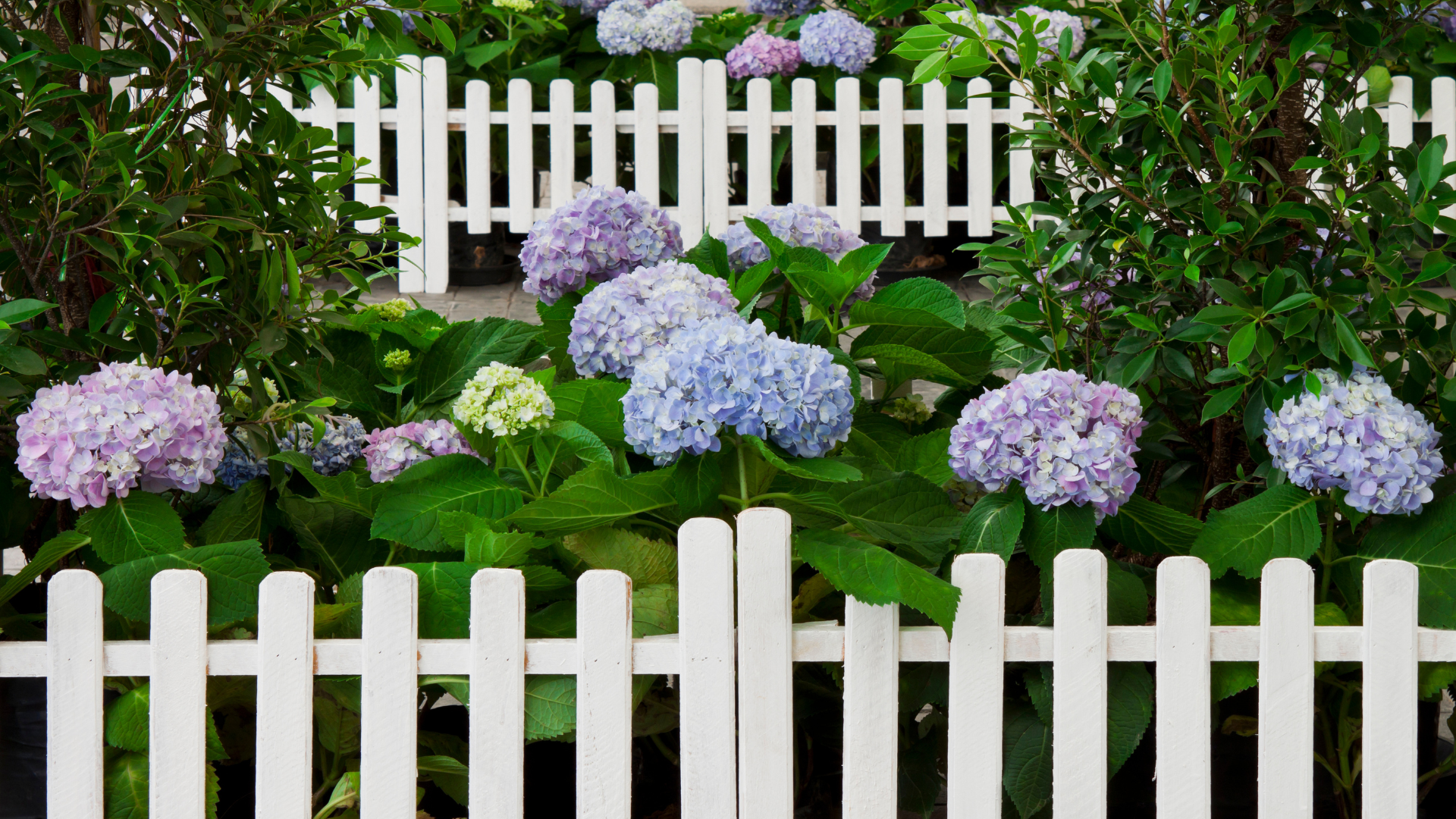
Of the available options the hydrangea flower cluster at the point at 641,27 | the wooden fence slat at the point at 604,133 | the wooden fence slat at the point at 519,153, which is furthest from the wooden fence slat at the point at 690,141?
the wooden fence slat at the point at 519,153

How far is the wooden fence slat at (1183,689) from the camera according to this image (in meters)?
1.54

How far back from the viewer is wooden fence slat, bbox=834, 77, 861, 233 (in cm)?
489

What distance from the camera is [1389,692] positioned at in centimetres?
158

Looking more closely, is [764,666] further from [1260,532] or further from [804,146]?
[804,146]

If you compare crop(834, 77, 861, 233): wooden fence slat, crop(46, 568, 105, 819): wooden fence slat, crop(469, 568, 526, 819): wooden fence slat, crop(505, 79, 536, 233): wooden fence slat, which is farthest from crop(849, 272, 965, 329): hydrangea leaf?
crop(505, 79, 536, 233): wooden fence slat

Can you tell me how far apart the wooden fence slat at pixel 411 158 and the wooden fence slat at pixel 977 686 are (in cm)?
381

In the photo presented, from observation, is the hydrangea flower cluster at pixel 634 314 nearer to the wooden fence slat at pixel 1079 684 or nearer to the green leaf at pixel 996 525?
the green leaf at pixel 996 525

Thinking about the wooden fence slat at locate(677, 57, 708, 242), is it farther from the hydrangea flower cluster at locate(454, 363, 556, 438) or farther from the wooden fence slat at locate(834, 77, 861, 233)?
the hydrangea flower cluster at locate(454, 363, 556, 438)

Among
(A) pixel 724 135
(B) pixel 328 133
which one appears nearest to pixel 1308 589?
(B) pixel 328 133

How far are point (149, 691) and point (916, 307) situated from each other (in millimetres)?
1183

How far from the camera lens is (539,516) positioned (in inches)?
62.6

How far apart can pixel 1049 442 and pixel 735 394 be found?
1.24 ft

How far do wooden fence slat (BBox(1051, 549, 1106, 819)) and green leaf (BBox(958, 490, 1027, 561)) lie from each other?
113 mm

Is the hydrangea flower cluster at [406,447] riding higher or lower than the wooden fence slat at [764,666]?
higher
